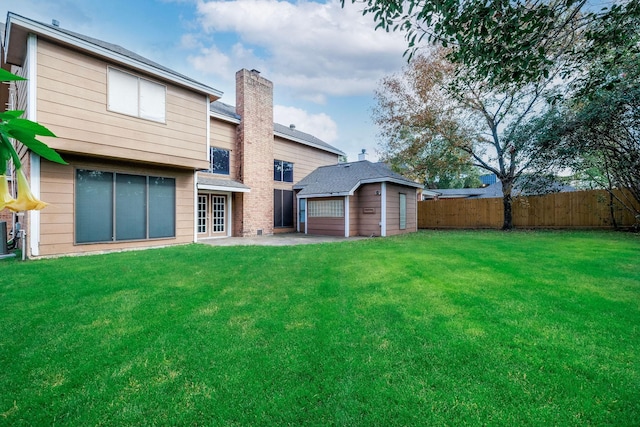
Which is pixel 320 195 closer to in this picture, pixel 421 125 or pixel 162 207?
pixel 421 125

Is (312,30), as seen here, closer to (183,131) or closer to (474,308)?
(183,131)

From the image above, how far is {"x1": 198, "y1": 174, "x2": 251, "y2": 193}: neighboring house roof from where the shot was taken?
10789 millimetres

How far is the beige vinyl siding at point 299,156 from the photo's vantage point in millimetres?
15156

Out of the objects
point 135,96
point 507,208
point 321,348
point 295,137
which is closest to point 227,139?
point 295,137

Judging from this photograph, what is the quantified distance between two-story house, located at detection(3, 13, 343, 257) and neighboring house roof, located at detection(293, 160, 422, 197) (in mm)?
3747

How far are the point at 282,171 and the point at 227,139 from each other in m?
3.44

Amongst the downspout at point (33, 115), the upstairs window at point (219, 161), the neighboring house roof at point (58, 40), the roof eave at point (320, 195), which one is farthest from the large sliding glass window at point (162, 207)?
the roof eave at point (320, 195)

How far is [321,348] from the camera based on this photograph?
2775mm

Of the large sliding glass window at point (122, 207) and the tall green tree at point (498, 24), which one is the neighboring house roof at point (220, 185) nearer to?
the large sliding glass window at point (122, 207)

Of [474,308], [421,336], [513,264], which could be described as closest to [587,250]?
[513,264]

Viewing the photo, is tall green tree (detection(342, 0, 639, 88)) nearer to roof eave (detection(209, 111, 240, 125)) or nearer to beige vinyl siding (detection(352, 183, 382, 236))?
beige vinyl siding (detection(352, 183, 382, 236))

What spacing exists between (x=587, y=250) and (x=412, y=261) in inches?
206

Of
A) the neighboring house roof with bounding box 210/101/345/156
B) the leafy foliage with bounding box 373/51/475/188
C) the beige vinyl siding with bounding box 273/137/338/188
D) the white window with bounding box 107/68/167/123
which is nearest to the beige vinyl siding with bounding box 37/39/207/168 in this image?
the white window with bounding box 107/68/167/123

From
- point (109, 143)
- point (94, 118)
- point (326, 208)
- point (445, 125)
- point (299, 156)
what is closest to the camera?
point (94, 118)
